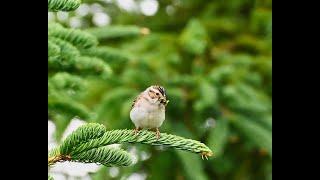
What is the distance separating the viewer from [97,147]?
1410 mm

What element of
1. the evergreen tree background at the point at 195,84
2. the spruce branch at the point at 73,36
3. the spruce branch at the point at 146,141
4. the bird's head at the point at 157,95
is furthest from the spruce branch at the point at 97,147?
the evergreen tree background at the point at 195,84

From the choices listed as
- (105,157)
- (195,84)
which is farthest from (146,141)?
(195,84)

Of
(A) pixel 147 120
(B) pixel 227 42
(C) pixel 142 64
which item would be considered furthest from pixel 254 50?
(A) pixel 147 120

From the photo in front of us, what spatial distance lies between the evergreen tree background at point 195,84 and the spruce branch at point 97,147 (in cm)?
86

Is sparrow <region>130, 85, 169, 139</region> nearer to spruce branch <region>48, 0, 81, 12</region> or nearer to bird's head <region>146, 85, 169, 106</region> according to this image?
bird's head <region>146, 85, 169, 106</region>

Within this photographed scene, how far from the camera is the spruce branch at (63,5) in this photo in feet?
4.89

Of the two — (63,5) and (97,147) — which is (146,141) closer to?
(97,147)

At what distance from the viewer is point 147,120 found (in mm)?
1714

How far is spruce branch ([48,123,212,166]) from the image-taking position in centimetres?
139

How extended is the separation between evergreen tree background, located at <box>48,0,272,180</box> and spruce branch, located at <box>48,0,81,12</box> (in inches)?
30.1

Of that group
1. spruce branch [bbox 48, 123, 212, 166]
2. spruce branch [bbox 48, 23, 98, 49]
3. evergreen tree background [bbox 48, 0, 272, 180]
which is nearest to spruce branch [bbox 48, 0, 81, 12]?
spruce branch [bbox 48, 123, 212, 166]

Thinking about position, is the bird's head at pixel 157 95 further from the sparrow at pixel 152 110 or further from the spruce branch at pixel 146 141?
the spruce branch at pixel 146 141
